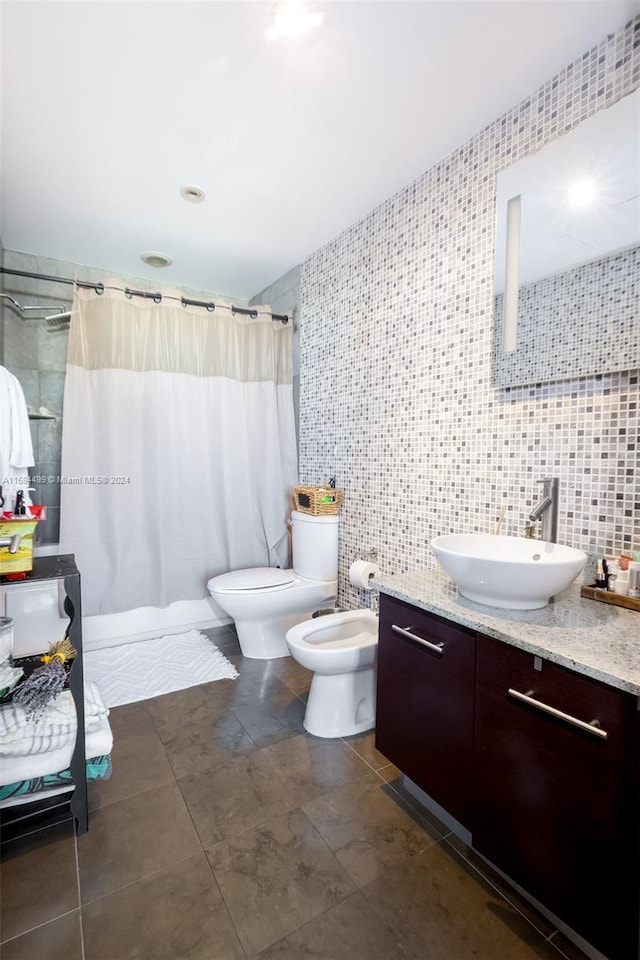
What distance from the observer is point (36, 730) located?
1260mm

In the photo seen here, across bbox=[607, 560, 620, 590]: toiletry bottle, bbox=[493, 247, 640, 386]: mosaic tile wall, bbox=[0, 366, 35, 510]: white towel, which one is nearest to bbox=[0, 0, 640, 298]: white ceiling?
bbox=[493, 247, 640, 386]: mosaic tile wall

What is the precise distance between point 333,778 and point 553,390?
5.19ft

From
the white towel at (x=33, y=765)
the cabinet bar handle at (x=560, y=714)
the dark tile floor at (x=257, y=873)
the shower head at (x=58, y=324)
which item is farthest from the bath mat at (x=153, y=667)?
the shower head at (x=58, y=324)

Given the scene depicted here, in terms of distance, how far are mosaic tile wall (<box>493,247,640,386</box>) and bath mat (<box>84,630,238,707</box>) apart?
2.04 meters

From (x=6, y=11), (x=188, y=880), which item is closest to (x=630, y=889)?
(x=188, y=880)

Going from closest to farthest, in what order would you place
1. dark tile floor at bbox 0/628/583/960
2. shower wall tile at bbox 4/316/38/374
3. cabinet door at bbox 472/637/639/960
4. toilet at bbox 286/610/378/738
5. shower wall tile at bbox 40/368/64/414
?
cabinet door at bbox 472/637/639/960 → dark tile floor at bbox 0/628/583/960 → toilet at bbox 286/610/378/738 → shower wall tile at bbox 4/316/38/374 → shower wall tile at bbox 40/368/64/414

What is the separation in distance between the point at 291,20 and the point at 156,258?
5.80ft

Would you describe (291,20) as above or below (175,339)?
above

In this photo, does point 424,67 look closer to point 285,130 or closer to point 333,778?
point 285,130

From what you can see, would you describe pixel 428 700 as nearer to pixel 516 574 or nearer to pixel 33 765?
pixel 516 574

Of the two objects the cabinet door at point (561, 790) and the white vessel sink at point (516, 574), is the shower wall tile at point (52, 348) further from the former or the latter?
the cabinet door at point (561, 790)

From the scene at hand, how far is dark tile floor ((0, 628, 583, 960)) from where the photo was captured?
42.2 inches

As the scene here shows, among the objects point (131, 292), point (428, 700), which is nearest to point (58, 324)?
point (131, 292)

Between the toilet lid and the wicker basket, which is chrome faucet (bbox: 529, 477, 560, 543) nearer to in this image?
the wicker basket
